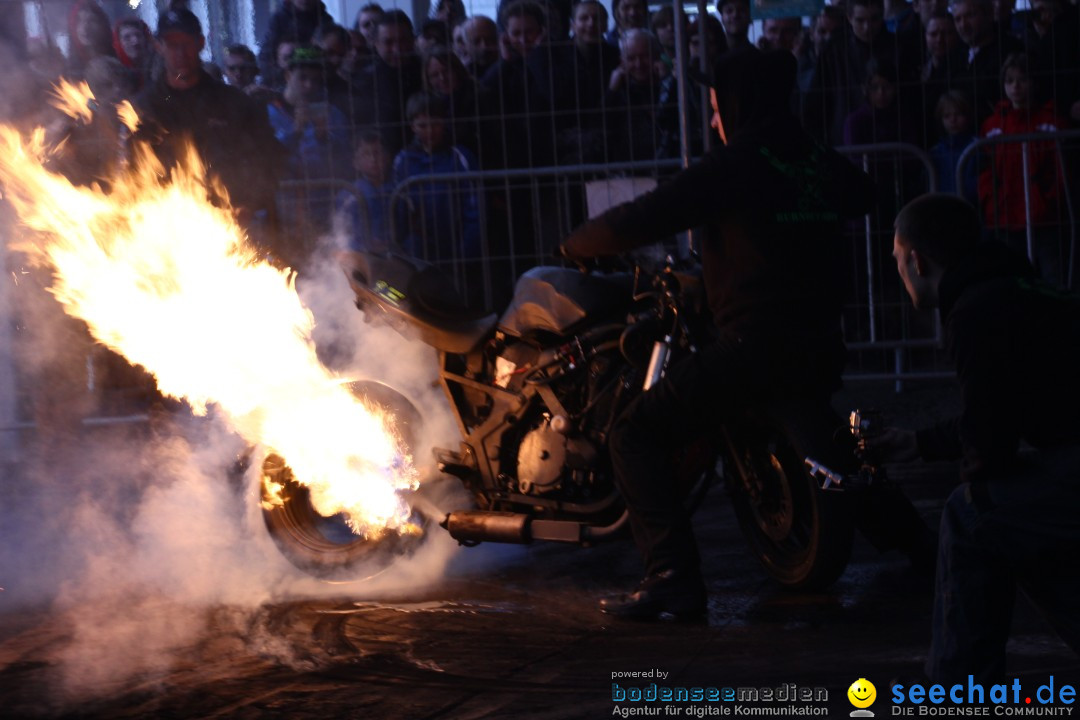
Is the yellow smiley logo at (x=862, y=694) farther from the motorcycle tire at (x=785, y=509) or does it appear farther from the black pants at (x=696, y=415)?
the black pants at (x=696, y=415)

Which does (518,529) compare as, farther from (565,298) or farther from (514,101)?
(514,101)

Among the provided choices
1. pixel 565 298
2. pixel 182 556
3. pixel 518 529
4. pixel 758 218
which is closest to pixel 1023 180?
pixel 758 218

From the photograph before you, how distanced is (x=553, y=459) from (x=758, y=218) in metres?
1.33

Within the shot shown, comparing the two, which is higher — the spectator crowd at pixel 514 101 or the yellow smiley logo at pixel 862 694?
the spectator crowd at pixel 514 101

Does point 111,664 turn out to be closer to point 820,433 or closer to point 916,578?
point 820,433

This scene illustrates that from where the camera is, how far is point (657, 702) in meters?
4.29

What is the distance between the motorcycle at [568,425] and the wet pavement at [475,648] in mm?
279

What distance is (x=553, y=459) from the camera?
19.1 feet

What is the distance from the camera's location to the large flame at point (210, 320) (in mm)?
6297

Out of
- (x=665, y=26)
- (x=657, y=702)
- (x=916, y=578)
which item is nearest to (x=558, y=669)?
(x=657, y=702)

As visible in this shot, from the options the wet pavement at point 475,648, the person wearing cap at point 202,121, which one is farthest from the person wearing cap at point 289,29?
the wet pavement at point 475,648

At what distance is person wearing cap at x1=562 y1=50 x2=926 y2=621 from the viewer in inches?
208

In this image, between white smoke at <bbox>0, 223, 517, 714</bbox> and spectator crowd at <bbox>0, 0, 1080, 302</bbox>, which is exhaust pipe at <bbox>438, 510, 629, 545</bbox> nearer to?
white smoke at <bbox>0, 223, 517, 714</bbox>

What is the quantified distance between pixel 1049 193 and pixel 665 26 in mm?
2697
